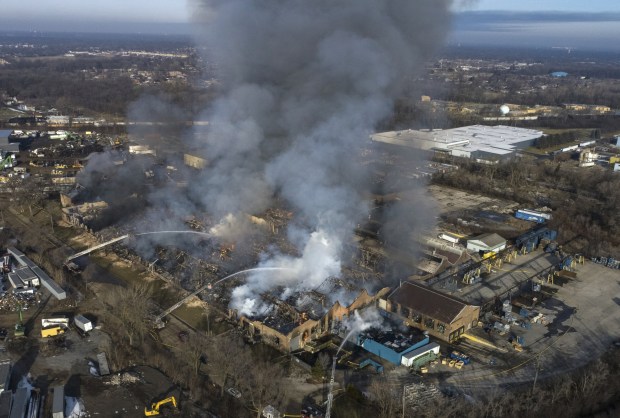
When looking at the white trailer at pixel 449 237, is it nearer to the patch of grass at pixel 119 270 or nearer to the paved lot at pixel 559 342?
the paved lot at pixel 559 342

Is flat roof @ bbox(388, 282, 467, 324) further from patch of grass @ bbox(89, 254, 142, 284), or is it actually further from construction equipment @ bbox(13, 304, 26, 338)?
construction equipment @ bbox(13, 304, 26, 338)

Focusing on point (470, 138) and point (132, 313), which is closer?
point (132, 313)

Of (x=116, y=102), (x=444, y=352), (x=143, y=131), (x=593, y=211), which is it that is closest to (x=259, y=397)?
(x=444, y=352)

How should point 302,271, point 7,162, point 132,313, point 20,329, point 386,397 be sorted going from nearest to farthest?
A: point 386,397 → point 132,313 → point 20,329 → point 302,271 → point 7,162

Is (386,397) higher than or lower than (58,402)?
lower

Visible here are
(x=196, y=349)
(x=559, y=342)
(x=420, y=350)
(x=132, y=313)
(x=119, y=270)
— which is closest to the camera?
(x=196, y=349)

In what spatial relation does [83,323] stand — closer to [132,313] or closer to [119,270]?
[132,313]

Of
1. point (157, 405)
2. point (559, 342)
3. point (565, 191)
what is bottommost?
point (559, 342)

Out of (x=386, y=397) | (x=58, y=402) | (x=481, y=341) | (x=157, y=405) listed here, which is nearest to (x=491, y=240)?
(x=481, y=341)
